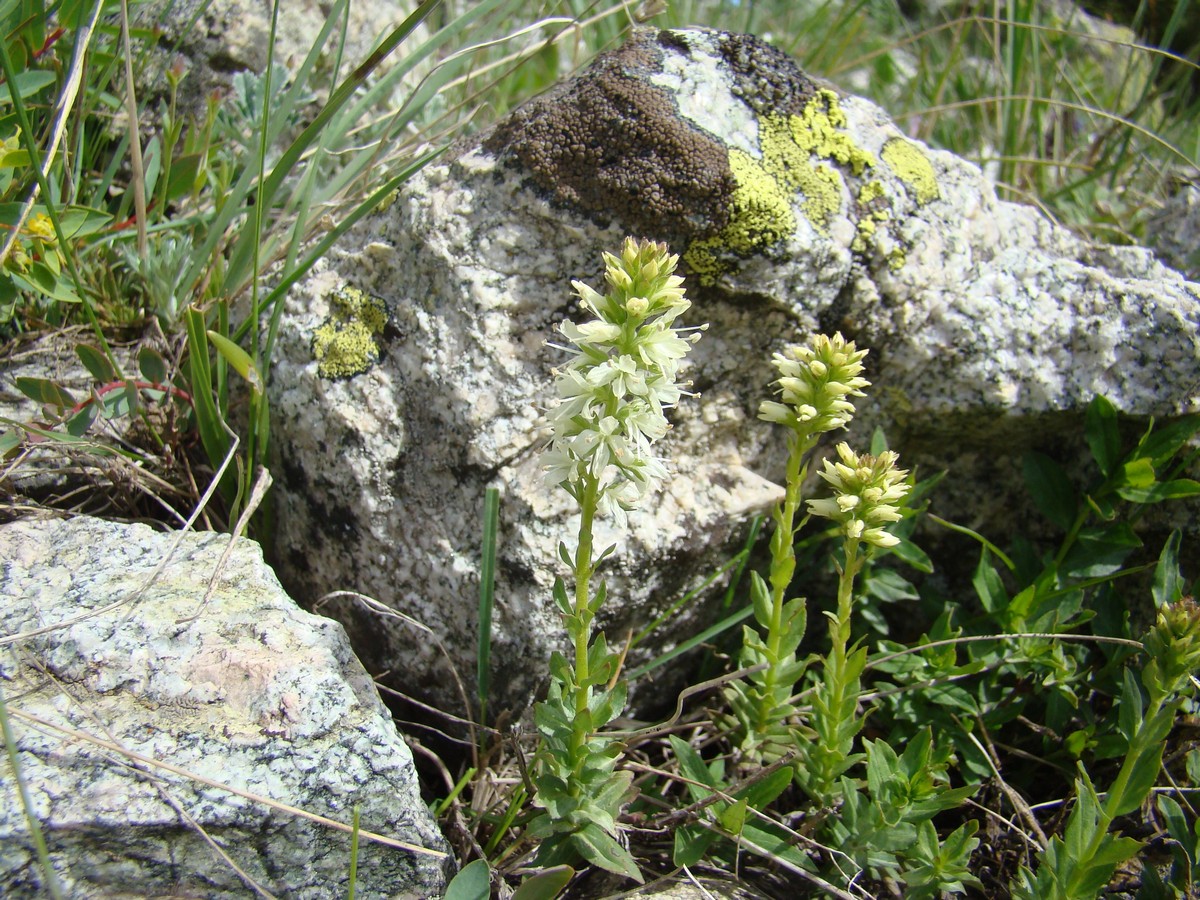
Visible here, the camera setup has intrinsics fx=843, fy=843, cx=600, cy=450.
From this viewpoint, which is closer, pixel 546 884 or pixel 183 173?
pixel 546 884

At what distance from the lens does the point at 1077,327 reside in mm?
2600

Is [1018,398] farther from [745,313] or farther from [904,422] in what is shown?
[745,313]

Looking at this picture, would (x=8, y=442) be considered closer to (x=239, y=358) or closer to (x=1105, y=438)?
(x=239, y=358)

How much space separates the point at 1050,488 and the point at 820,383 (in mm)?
1119

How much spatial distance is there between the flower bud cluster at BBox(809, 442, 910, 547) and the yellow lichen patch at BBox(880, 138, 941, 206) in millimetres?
1165

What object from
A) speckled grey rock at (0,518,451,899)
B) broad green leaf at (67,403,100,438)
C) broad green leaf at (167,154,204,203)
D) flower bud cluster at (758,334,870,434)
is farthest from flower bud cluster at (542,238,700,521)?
broad green leaf at (167,154,204,203)

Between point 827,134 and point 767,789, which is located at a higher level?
point 827,134

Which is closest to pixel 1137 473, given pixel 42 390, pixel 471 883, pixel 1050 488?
pixel 1050 488

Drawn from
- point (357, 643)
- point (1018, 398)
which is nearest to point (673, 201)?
point (1018, 398)

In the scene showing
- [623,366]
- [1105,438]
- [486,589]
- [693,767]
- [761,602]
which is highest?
[623,366]

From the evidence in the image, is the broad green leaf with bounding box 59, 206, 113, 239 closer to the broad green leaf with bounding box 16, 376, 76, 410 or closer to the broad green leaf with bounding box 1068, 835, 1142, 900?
the broad green leaf with bounding box 16, 376, 76, 410

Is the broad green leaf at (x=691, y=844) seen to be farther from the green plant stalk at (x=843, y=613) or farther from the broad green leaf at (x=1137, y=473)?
the broad green leaf at (x=1137, y=473)

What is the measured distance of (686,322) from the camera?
246 centimetres

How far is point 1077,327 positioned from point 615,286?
169 centimetres
